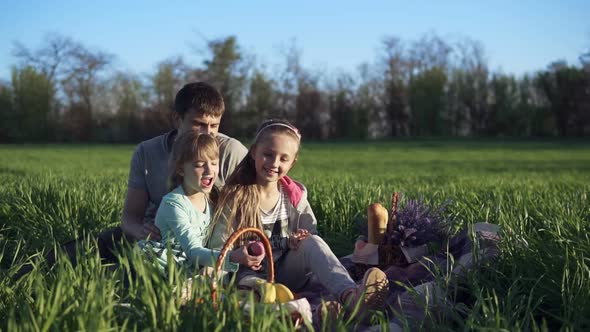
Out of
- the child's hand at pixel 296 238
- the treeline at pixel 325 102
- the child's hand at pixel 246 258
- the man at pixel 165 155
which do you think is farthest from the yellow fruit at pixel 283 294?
the treeline at pixel 325 102

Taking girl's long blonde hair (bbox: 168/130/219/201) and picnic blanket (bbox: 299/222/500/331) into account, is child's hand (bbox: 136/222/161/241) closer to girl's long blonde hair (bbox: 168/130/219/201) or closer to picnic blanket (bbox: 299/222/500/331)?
girl's long blonde hair (bbox: 168/130/219/201)

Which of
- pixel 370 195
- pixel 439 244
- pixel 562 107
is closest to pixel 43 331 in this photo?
pixel 439 244

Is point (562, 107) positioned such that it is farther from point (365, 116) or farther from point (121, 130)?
point (121, 130)

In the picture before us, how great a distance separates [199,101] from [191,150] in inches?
25.6

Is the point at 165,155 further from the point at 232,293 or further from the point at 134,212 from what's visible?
the point at 232,293

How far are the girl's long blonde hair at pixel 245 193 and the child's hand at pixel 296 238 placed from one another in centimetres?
21

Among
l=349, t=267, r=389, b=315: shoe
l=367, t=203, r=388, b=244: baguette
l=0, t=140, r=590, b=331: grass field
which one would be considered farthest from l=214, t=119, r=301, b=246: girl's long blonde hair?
l=349, t=267, r=389, b=315: shoe

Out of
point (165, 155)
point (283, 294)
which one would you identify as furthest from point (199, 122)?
point (283, 294)

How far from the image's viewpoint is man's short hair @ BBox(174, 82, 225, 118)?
3848 millimetres

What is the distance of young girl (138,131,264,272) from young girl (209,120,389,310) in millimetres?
163

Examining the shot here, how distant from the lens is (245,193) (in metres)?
3.53

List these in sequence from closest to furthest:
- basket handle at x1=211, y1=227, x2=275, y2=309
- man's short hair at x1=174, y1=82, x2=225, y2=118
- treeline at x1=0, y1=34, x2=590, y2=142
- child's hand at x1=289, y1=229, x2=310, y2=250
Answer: basket handle at x1=211, y1=227, x2=275, y2=309, child's hand at x1=289, y1=229, x2=310, y2=250, man's short hair at x1=174, y1=82, x2=225, y2=118, treeline at x1=0, y1=34, x2=590, y2=142

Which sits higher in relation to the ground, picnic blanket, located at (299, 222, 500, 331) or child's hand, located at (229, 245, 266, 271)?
child's hand, located at (229, 245, 266, 271)

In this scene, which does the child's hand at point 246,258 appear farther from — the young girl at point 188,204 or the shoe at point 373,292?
the shoe at point 373,292
